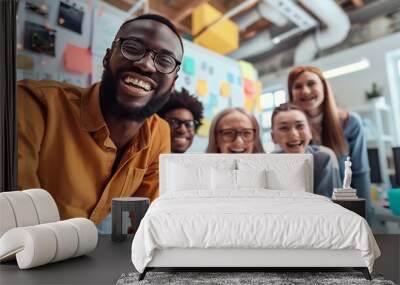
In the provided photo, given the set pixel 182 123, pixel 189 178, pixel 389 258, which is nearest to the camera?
pixel 389 258

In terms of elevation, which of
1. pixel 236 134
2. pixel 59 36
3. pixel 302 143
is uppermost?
pixel 59 36

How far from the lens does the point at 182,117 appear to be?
15.8ft

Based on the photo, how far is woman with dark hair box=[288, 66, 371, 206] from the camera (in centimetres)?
472

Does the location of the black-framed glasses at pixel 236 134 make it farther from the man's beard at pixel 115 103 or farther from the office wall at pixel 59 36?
the office wall at pixel 59 36

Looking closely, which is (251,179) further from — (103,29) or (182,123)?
(103,29)

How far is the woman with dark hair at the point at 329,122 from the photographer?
4.72 metres

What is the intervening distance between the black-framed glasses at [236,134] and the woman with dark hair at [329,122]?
63 centimetres

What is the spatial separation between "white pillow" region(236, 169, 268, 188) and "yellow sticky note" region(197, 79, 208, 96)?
1.16 metres

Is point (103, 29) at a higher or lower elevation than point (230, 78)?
higher

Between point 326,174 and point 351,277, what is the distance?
1982mm

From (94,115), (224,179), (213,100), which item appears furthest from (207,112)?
(94,115)

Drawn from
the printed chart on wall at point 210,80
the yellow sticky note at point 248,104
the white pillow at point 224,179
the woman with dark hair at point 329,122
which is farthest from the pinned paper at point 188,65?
the white pillow at point 224,179

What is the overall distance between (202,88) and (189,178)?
3.93 ft

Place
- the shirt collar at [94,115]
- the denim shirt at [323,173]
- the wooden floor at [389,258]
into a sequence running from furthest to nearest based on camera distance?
the denim shirt at [323,173], the shirt collar at [94,115], the wooden floor at [389,258]
